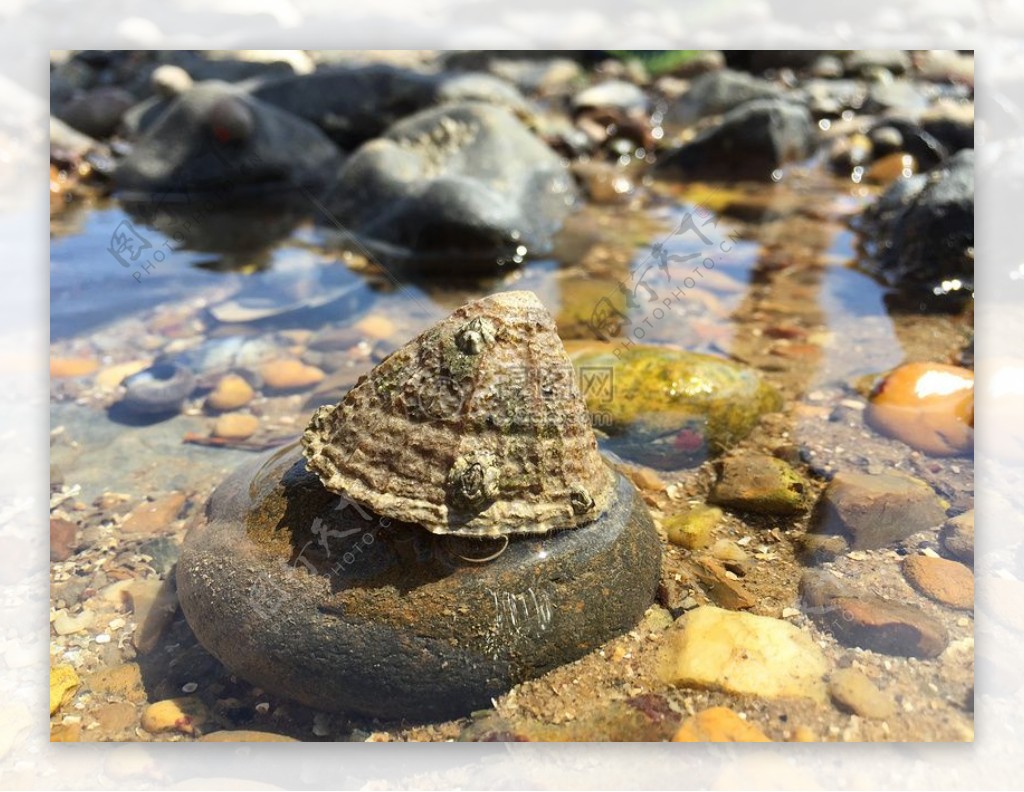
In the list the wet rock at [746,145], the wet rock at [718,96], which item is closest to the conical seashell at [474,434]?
the wet rock at [746,145]

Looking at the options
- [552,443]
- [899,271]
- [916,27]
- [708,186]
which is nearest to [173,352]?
[552,443]

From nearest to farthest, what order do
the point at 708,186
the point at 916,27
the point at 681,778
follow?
1. the point at 681,778
2. the point at 708,186
3. the point at 916,27

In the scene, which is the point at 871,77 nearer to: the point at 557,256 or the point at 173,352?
the point at 557,256

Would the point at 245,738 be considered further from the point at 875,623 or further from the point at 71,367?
the point at 71,367

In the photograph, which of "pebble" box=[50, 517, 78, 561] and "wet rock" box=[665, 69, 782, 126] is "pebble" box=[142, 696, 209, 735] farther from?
"wet rock" box=[665, 69, 782, 126]

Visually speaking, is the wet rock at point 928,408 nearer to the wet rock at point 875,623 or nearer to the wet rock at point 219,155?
the wet rock at point 875,623

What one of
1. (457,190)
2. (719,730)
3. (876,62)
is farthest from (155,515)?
(876,62)

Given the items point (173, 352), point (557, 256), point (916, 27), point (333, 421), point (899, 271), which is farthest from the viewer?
point (916, 27)

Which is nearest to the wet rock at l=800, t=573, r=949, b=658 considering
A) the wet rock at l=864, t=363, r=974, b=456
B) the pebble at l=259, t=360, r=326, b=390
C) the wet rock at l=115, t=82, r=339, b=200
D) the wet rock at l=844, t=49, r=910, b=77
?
the wet rock at l=864, t=363, r=974, b=456
